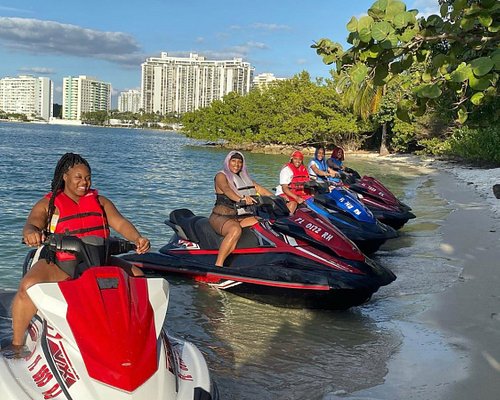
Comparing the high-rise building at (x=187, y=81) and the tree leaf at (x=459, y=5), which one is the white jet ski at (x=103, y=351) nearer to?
the tree leaf at (x=459, y=5)

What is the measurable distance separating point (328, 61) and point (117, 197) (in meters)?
15.9

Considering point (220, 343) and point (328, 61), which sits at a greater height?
point (328, 61)

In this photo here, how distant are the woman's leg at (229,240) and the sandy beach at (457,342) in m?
1.91

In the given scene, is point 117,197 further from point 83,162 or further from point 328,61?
point 328,61

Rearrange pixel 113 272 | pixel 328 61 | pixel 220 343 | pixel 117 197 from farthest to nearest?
pixel 117 197, pixel 220 343, pixel 113 272, pixel 328 61

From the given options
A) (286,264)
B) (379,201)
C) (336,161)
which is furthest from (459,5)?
(336,161)

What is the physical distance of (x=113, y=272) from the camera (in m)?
3.08

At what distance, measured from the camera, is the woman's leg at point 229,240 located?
6281 mm

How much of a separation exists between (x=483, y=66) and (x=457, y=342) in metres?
3.44

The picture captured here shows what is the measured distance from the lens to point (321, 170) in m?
10.3

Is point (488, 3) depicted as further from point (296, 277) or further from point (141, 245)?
point (296, 277)

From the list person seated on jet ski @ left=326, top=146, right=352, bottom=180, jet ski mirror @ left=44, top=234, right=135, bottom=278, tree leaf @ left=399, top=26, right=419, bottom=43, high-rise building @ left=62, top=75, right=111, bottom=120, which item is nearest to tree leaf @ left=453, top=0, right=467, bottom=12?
tree leaf @ left=399, top=26, right=419, bottom=43

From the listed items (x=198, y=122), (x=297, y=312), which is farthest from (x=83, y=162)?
(x=198, y=122)

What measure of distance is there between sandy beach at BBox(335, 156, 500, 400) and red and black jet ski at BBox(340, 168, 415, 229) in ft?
3.10
